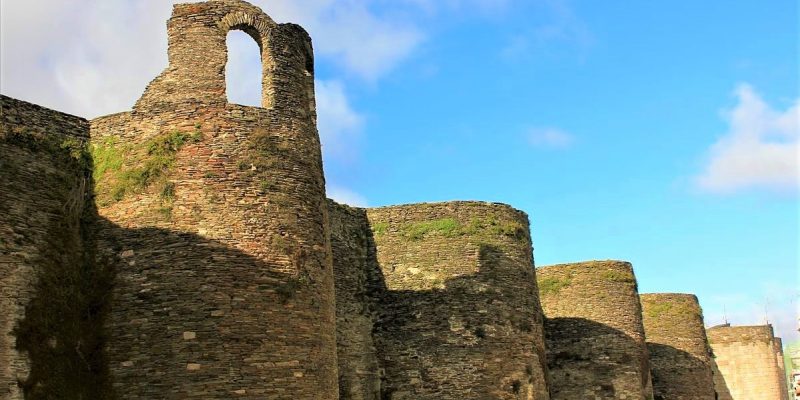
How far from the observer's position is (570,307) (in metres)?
33.7

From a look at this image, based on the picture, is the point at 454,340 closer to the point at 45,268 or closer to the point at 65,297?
the point at 65,297

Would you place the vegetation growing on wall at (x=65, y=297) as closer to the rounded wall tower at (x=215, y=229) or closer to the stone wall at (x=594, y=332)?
the rounded wall tower at (x=215, y=229)

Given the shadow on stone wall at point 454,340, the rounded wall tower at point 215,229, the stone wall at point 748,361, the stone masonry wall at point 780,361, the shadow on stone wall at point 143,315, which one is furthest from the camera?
the stone masonry wall at point 780,361

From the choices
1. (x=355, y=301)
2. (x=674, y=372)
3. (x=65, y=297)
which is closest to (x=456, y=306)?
(x=355, y=301)

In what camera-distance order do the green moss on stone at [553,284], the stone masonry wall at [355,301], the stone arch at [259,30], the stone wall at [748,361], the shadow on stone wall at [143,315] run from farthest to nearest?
the stone wall at [748,361], the green moss on stone at [553,284], the stone masonry wall at [355,301], the stone arch at [259,30], the shadow on stone wall at [143,315]

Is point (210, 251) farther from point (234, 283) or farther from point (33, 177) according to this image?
point (33, 177)

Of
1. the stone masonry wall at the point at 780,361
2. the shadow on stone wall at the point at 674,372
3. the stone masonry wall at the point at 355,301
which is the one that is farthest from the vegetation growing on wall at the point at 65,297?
the stone masonry wall at the point at 780,361

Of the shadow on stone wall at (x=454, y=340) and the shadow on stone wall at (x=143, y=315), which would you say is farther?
the shadow on stone wall at (x=454, y=340)

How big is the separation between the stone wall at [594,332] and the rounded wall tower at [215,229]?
15.9 metres

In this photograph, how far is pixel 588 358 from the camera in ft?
107

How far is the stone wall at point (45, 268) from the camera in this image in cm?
1575

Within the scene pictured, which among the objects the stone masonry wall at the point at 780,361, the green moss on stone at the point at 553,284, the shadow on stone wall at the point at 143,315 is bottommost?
the stone masonry wall at the point at 780,361

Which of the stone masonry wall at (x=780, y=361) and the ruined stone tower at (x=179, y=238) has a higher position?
the ruined stone tower at (x=179, y=238)

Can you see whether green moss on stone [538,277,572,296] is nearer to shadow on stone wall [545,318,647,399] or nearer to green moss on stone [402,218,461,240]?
shadow on stone wall [545,318,647,399]
